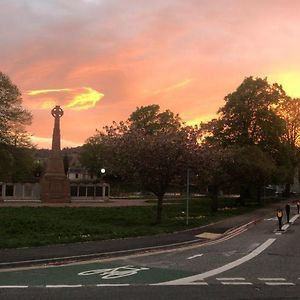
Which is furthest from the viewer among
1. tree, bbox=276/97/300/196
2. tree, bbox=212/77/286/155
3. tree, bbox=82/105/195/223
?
tree, bbox=276/97/300/196

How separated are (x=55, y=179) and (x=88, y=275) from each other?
3308 centimetres

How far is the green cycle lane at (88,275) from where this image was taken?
11.4m

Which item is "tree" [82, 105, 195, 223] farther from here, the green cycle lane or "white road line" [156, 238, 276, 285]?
the green cycle lane

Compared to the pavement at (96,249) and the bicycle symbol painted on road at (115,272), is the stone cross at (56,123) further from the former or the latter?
the bicycle symbol painted on road at (115,272)

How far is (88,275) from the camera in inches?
484

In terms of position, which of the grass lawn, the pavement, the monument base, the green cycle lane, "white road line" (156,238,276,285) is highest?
the monument base

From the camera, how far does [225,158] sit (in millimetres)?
39062

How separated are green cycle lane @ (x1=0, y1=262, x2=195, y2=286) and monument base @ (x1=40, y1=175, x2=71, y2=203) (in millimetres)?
30900

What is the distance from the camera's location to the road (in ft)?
33.1

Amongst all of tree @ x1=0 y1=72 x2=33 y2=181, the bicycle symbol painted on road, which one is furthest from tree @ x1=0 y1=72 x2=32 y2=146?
the bicycle symbol painted on road

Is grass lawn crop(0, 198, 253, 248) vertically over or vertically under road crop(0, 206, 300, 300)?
over

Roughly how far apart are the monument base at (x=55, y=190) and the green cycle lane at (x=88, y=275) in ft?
101

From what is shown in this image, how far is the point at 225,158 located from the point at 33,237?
2174 cm

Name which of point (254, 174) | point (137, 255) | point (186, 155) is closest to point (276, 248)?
point (137, 255)
